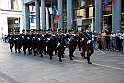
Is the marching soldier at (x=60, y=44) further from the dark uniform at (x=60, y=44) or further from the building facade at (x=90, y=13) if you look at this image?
the building facade at (x=90, y=13)

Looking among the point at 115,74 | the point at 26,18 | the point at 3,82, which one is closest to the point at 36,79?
the point at 3,82

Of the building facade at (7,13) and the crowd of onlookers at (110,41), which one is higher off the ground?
the building facade at (7,13)

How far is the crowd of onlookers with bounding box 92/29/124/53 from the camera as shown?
1566 centimetres

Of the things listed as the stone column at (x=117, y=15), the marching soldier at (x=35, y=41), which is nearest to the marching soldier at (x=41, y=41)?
the marching soldier at (x=35, y=41)

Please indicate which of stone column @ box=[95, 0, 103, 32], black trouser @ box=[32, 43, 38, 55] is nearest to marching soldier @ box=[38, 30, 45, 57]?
black trouser @ box=[32, 43, 38, 55]

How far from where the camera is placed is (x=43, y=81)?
7090 mm

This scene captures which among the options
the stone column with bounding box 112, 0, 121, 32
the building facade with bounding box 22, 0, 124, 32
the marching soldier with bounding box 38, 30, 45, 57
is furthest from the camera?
the building facade with bounding box 22, 0, 124, 32

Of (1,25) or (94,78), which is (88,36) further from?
(1,25)

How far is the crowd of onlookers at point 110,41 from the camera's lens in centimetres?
1566

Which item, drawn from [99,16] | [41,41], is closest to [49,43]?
[41,41]

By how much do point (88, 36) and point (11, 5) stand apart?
41.9 m

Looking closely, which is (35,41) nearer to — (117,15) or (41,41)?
(41,41)

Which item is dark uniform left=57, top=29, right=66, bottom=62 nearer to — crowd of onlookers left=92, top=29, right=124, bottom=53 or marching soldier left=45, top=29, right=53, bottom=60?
marching soldier left=45, top=29, right=53, bottom=60

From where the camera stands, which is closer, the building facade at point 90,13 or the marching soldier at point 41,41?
the marching soldier at point 41,41
